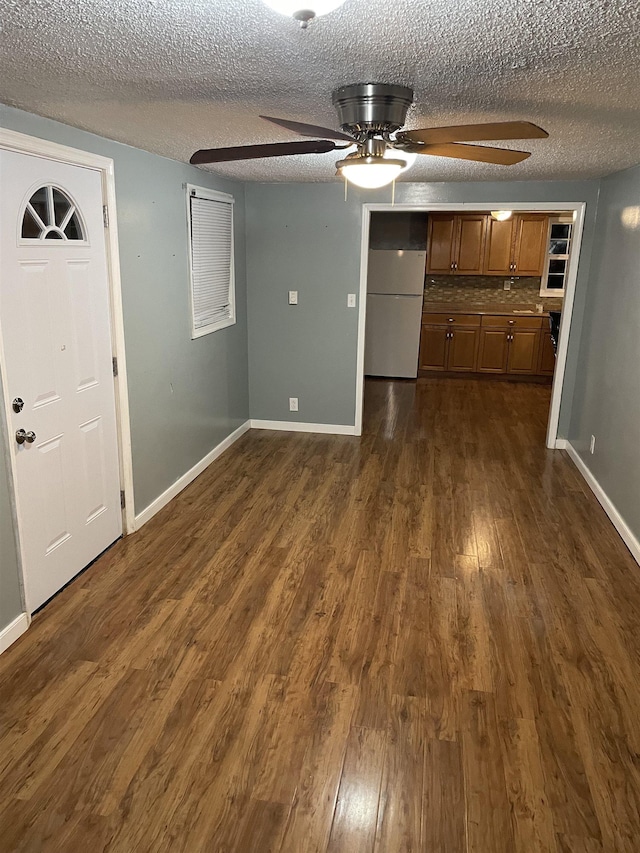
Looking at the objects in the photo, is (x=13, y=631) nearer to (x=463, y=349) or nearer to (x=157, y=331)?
(x=157, y=331)

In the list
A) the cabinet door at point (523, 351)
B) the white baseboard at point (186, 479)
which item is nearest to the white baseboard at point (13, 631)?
the white baseboard at point (186, 479)

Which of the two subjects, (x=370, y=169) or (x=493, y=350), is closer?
(x=370, y=169)

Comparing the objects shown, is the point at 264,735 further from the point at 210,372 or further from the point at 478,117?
the point at 210,372

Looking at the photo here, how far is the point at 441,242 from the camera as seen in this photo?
804 cm

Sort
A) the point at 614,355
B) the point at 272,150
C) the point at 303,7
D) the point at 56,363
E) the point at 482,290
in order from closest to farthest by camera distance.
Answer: the point at 303,7
the point at 272,150
the point at 56,363
the point at 614,355
the point at 482,290

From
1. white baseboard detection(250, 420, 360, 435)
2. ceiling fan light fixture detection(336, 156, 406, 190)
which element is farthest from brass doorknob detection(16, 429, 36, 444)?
white baseboard detection(250, 420, 360, 435)

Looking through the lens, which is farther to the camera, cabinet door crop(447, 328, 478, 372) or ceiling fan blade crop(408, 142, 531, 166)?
cabinet door crop(447, 328, 478, 372)

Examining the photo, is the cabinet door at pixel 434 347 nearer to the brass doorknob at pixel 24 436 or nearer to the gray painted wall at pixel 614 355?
the gray painted wall at pixel 614 355

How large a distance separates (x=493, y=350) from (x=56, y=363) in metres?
6.21

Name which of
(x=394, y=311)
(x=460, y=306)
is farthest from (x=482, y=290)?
(x=394, y=311)

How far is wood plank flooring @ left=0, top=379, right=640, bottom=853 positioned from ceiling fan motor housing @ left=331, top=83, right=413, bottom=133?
2116 mm

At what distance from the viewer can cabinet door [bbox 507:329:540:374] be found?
312 inches

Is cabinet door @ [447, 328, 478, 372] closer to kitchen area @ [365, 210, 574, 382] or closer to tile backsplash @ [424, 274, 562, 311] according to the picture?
kitchen area @ [365, 210, 574, 382]

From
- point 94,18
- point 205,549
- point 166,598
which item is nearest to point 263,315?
point 205,549
